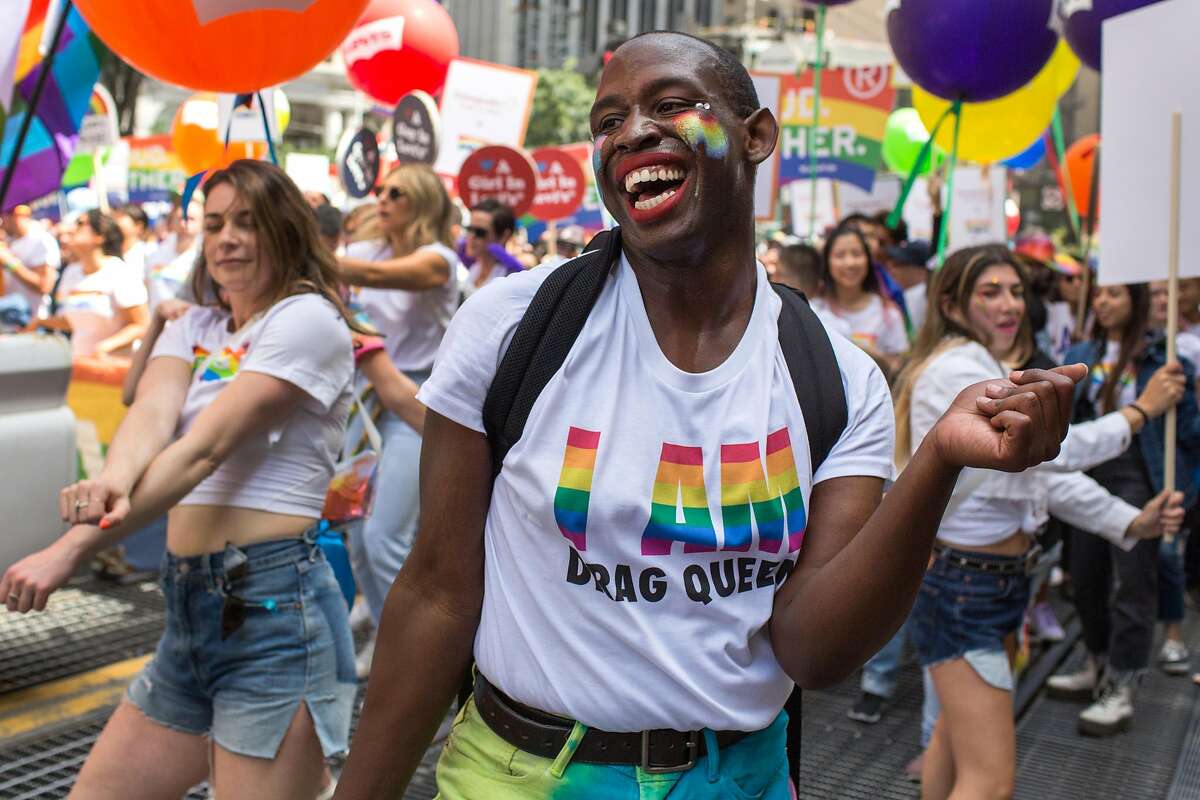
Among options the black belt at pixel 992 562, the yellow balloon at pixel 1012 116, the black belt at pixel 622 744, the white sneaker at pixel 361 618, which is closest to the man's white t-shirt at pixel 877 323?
the yellow balloon at pixel 1012 116

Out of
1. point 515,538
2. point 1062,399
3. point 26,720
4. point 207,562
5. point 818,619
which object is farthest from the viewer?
point 26,720

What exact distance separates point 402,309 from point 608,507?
A: 13.4ft

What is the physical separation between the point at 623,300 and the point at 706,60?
0.37 m

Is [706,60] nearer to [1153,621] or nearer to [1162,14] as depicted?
[1162,14]

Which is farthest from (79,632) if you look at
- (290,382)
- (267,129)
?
(290,382)

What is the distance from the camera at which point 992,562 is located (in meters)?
3.89

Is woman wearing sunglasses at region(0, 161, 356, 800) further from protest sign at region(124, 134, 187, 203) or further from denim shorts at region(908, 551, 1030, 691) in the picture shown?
protest sign at region(124, 134, 187, 203)

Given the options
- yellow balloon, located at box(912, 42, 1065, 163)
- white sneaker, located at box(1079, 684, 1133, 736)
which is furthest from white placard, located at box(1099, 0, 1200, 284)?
yellow balloon, located at box(912, 42, 1065, 163)

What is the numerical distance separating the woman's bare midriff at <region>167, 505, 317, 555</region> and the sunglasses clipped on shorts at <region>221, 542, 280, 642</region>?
5cm

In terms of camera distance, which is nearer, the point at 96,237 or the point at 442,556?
the point at 442,556

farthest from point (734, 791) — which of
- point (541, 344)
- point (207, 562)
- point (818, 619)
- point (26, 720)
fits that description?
point (26, 720)

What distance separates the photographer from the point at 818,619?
1790 mm

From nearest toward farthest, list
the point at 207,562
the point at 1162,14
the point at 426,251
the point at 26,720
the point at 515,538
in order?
the point at 515,538
the point at 207,562
the point at 1162,14
the point at 26,720
the point at 426,251

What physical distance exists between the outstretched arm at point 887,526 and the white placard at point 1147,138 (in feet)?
8.70
